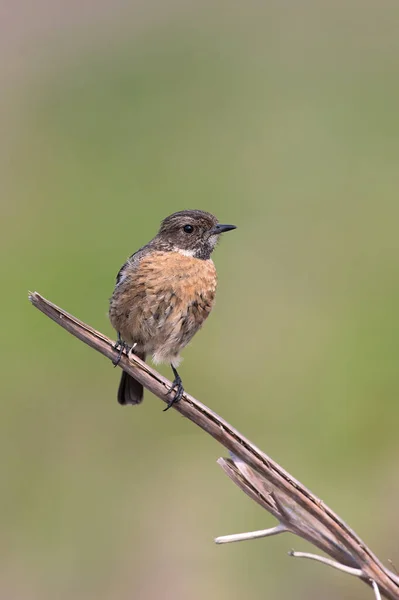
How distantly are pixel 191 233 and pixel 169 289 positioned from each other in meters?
0.39

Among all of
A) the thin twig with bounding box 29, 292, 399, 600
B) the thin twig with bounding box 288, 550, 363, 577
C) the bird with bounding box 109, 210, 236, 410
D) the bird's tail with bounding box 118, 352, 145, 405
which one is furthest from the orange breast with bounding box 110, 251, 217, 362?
the thin twig with bounding box 288, 550, 363, 577

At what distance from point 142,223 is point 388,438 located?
2.22 metres

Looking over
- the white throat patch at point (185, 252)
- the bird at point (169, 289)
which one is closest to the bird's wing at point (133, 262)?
the bird at point (169, 289)

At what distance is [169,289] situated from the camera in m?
3.45

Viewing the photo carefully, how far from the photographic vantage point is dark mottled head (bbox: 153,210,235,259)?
374 centimetres

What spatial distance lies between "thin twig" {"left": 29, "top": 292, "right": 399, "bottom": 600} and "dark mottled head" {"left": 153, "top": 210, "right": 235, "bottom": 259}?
2082 millimetres

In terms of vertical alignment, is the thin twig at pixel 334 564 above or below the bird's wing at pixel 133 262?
below

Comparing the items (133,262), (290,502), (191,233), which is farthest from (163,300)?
(290,502)

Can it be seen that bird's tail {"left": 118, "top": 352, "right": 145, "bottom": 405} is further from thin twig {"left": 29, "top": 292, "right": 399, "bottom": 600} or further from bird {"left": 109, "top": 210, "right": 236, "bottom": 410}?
thin twig {"left": 29, "top": 292, "right": 399, "bottom": 600}

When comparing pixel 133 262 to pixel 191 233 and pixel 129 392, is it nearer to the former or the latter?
pixel 191 233

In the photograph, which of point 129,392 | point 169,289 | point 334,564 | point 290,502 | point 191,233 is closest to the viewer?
point 334,564

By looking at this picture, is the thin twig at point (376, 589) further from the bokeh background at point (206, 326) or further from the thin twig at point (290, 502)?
→ the bokeh background at point (206, 326)

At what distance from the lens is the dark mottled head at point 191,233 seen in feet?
12.3

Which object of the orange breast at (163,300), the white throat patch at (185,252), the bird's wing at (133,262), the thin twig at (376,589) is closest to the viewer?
the thin twig at (376,589)
